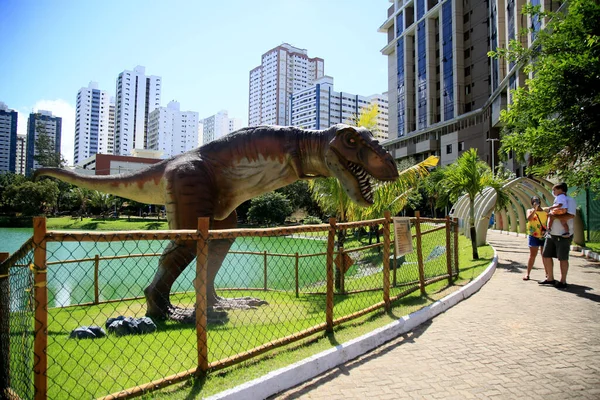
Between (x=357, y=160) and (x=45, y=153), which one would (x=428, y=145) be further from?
(x=45, y=153)

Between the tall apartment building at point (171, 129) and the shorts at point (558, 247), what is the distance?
101477 mm

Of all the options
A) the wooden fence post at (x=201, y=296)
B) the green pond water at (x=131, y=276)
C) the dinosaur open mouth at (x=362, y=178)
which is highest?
the dinosaur open mouth at (x=362, y=178)

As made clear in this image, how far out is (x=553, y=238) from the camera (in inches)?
266

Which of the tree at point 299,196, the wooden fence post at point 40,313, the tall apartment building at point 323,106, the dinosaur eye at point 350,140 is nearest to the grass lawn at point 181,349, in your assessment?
the wooden fence post at point 40,313

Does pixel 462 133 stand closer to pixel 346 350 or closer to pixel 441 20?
pixel 441 20

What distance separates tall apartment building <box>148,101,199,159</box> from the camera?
102875 millimetres

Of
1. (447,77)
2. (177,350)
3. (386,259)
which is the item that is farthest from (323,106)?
(177,350)

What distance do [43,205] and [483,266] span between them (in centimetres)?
4904

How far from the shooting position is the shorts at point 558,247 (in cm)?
655

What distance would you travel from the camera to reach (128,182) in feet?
19.9

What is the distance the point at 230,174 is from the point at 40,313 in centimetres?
355

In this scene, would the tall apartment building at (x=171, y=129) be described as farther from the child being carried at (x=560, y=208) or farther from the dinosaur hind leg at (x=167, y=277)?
the child being carried at (x=560, y=208)

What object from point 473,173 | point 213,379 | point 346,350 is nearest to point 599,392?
point 346,350

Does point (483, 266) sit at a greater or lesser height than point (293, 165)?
lesser
